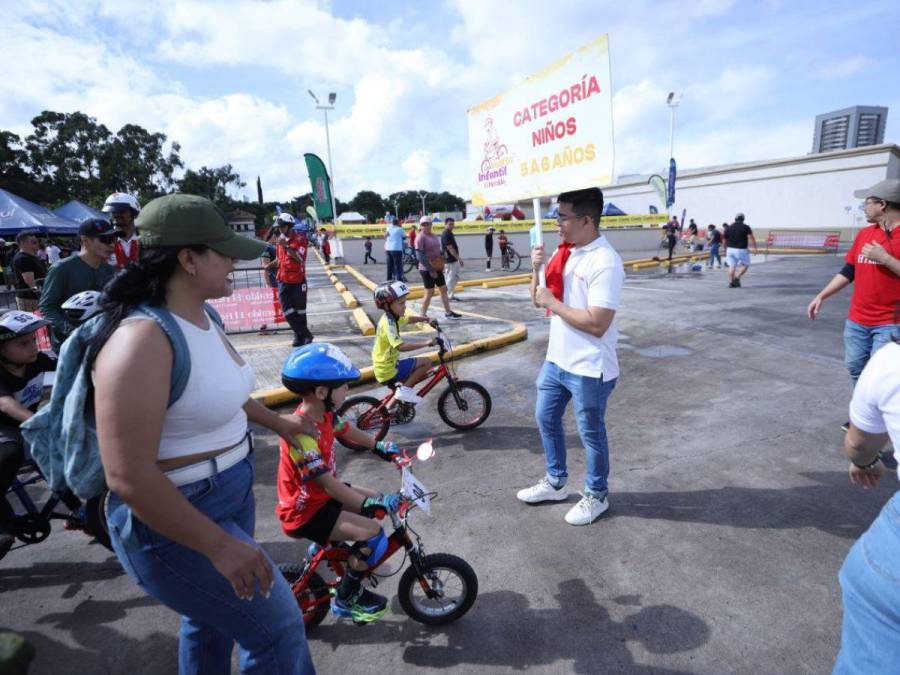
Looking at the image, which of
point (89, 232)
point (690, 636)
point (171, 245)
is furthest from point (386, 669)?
point (89, 232)

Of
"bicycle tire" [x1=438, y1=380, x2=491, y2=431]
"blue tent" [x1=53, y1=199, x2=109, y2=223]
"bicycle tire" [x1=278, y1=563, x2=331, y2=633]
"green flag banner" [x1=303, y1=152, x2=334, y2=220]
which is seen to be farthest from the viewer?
"green flag banner" [x1=303, y1=152, x2=334, y2=220]

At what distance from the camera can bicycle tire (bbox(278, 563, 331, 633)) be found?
2499 millimetres

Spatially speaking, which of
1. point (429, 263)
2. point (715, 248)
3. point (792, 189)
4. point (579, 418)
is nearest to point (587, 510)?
point (579, 418)

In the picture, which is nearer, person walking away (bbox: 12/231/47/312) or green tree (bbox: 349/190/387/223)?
person walking away (bbox: 12/231/47/312)

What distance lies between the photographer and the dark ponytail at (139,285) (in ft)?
4.66

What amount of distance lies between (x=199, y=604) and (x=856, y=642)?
1944 millimetres

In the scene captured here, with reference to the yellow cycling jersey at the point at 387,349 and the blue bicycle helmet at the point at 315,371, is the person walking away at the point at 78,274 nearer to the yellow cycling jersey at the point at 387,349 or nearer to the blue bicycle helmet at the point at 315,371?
the yellow cycling jersey at the point at 387,349

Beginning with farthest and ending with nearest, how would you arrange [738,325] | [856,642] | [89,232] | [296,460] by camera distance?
[738,325]
[89,232]
[296,460]
[856,642]

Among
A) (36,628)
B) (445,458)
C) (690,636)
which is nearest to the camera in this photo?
(690,636)

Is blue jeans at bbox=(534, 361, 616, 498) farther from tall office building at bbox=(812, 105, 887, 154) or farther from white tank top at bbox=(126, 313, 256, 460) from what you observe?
tall office building at bbox=(812, 105, 887, 154)

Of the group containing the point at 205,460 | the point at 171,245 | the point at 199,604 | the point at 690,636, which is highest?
the point at 171,245

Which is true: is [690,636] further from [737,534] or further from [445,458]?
[445,458]

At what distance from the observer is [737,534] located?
10.4ft

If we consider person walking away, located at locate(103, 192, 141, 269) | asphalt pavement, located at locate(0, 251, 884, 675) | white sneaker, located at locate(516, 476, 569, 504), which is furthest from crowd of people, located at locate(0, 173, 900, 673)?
person walking away, located at locate(103, 192, 141, 269)
